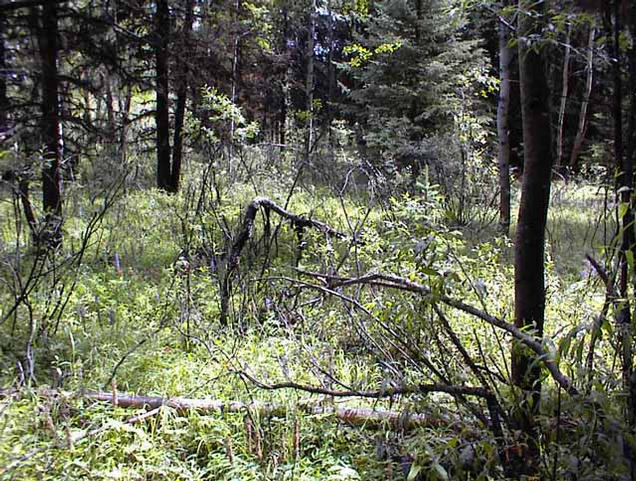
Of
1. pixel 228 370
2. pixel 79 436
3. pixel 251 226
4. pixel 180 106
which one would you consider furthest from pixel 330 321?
pixel 180 106

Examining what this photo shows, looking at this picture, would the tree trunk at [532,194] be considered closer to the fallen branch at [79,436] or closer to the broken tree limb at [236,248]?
the fallen branch at [79,436]

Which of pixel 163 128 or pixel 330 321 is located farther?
pixel 163 128

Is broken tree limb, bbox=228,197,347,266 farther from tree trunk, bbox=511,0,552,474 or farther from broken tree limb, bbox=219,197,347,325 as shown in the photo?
tree trunk, bbox=511,0,552,474

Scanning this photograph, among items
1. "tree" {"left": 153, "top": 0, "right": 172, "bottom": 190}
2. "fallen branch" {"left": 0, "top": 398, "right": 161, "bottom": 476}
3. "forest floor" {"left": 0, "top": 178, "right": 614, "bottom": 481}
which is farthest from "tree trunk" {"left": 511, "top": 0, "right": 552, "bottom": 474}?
"tree" {"left": 153, "top": 0, "right": 172, "bottom": 190}

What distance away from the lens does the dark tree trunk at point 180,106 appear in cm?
1092

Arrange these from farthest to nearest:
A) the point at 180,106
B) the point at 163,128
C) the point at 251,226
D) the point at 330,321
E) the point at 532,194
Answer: the point at 180,106, the point at 163,128, the point at 251,226, the point at 330,321, the point at 532,194

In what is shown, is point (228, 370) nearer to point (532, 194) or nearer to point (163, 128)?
point (532, 194)

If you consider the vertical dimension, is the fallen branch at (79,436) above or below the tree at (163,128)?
below

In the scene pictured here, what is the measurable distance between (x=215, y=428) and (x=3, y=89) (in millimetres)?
5845

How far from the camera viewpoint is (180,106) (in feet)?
39.4

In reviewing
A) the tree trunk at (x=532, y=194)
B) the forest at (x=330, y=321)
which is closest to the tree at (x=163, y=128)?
the forest at (x=330, y=321)

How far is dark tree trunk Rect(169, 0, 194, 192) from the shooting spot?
10.9m

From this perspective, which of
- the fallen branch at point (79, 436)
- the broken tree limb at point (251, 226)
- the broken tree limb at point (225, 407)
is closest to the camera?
the fallen branch at point (79, 436)

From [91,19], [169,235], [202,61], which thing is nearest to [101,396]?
[169,235]
